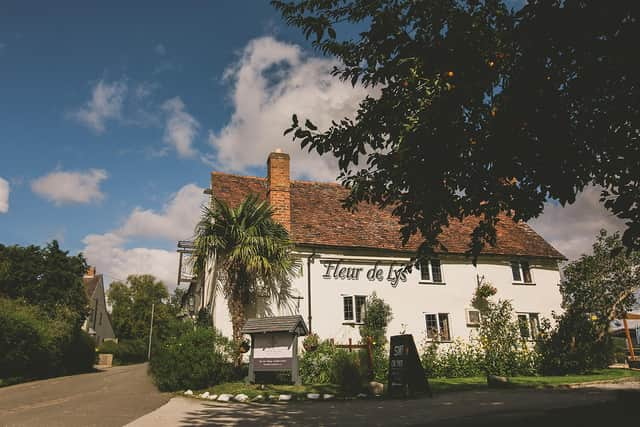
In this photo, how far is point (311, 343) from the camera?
55.0 feet

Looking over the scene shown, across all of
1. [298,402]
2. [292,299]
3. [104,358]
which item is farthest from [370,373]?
[104,358]

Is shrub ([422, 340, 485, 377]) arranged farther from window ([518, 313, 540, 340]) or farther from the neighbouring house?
the neighbouring house

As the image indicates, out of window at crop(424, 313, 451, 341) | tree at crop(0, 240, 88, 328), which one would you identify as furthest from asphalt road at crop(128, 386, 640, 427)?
tree at crop(0, 240, 88, 328)

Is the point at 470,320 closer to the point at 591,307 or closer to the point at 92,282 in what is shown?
the point at 591,307

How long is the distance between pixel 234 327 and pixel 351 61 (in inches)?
489

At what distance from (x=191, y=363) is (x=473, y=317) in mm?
12471

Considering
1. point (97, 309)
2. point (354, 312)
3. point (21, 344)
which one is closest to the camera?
point (354, 312)

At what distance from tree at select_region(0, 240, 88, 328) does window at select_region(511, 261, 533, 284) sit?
24.5 metres

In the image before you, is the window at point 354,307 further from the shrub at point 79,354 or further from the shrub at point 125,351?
the shrub at point 125,351

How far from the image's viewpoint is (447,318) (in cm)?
1995

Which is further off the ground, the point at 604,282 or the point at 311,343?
the point at 604,282

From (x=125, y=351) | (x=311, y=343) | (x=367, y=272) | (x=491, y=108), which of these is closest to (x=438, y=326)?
(x=367, y=272)

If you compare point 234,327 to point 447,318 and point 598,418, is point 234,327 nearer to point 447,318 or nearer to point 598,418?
point 447,318

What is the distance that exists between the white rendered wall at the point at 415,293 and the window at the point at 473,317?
8.0 inches
